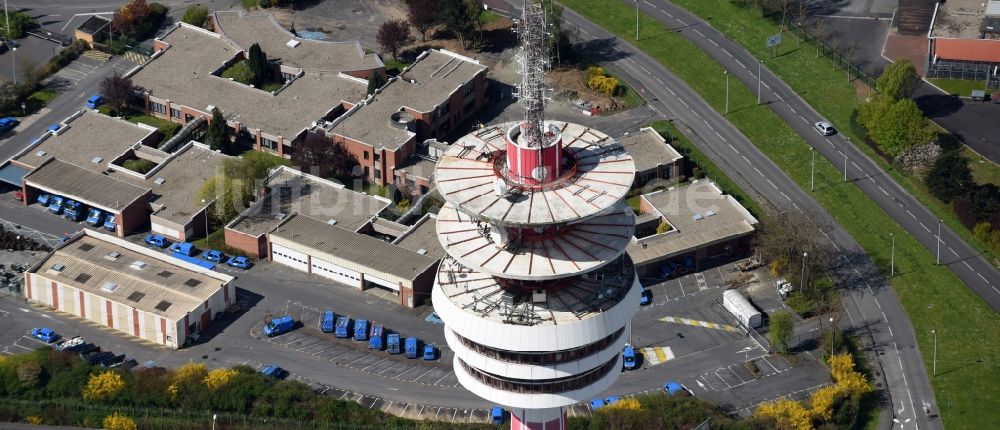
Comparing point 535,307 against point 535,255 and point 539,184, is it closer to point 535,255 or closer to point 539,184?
point 535,255

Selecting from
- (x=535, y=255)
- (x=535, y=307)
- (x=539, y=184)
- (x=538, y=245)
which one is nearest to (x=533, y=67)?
(x=539, y=184)

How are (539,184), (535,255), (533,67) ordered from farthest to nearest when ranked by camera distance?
(535,255)
(539,184)
(533,67)

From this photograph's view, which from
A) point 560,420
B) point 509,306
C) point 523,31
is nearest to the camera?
point 523,31

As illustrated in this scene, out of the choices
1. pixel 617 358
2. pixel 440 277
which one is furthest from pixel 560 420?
pixel 440 277

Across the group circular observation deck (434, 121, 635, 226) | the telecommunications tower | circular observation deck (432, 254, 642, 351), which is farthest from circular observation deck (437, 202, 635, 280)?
circular observation deck (432, 254, 642, 351)

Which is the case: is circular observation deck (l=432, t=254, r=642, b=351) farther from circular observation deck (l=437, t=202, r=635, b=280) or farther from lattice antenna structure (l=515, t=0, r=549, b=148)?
lattice antenna structure (l=515, t=0, r=549, b=148)

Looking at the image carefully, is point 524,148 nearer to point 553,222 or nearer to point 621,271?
point 553,222

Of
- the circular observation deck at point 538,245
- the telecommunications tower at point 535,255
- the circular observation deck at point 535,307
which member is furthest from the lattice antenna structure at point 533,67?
the circular observation deck at point 535,307
